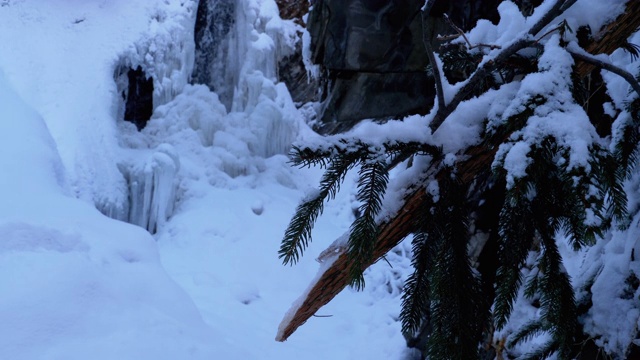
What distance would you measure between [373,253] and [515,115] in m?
A: 0.44

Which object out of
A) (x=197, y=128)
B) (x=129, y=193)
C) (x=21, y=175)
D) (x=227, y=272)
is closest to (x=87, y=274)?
(x=21, y=175)

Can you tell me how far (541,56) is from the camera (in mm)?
1190

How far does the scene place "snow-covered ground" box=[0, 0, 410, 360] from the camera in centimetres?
257

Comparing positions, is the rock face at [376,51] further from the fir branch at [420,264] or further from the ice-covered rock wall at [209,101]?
the fir branch at [420,264]

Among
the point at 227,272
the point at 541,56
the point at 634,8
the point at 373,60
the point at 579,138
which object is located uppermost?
the point at 373,60

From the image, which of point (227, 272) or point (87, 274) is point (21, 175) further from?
point (227, 272)

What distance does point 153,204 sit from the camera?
7262 mm

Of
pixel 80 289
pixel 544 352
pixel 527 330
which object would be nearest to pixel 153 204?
pixel 80 289

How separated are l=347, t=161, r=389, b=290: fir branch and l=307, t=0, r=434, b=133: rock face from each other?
6.59 meters

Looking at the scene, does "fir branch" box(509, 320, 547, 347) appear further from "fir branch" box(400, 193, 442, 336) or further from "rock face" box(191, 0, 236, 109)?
"rock face" box(191, 0, 236, 109)

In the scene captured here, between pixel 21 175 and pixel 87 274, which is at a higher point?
pixel 21 175

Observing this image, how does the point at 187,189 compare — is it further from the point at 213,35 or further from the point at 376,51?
the point at 376,51

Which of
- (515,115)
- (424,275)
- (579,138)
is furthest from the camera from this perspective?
(424,275)

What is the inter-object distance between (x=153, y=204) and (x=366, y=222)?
6.59 m
